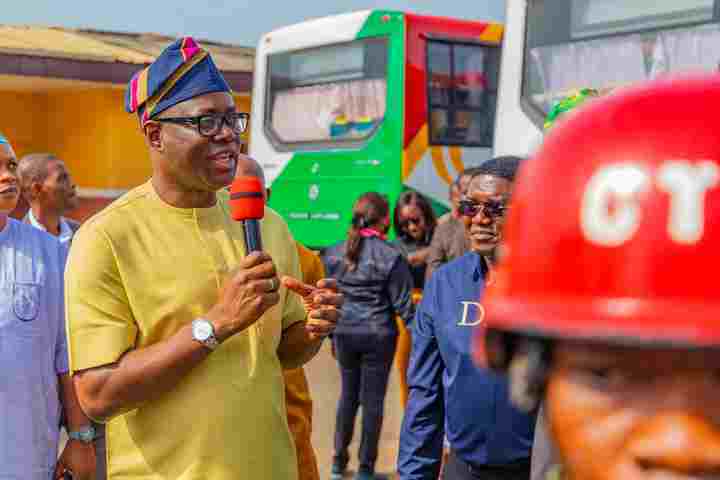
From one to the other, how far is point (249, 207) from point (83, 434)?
168 centimetres

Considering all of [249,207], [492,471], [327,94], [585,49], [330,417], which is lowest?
[330,417]

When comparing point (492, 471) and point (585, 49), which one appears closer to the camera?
point (492, 471)

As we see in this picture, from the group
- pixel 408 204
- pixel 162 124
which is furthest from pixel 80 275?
pixel 408 204

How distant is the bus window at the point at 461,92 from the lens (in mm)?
13320

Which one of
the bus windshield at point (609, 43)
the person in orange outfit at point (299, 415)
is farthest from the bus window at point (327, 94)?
the person in orange outfit at point (299, 415)

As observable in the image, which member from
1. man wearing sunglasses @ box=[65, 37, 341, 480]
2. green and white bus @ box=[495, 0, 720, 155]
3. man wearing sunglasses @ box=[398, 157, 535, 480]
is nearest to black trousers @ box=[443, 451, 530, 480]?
man wearing sunglasses @ box=[398, 157, 535, 480]

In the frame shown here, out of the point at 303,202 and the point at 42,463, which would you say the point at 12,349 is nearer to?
the point at 42,463

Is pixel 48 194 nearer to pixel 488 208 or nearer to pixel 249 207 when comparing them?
pixel 488 208

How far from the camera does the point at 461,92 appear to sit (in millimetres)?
13594

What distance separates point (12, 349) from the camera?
3.90 meters

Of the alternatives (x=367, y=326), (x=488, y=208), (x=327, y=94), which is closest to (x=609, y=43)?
(x=367, y=326)

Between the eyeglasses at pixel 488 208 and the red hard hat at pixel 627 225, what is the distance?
2790 mm

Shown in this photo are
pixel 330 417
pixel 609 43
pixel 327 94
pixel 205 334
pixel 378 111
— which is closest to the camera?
pixel 205 334

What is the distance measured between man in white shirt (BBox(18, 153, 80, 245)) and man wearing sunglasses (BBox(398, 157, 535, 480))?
2409 mm
